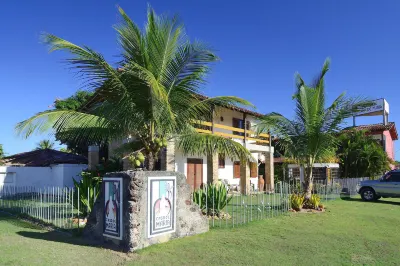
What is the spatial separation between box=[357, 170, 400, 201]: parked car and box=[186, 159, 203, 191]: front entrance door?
8317 millimetres

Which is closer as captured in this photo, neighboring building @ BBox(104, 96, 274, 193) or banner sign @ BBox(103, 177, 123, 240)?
banner sign @ BBox(103, 177, 123, 240)

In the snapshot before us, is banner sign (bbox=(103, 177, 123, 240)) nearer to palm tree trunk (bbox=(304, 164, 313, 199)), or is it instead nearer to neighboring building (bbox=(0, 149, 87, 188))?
palm tree trunk (bbox=(304, 164, 313, 199))

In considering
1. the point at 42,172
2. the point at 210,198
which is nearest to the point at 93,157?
the point at 42,172

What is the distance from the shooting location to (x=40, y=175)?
2016 centimetres

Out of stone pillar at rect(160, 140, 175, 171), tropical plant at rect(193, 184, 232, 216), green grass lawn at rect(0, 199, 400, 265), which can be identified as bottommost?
green grass lawn at rect(0, 199, 400, 265)

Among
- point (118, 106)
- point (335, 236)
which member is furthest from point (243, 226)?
point (118, 106)

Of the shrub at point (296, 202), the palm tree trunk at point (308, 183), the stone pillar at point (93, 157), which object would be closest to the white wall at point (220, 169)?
the stone pillar at point (93, 157)

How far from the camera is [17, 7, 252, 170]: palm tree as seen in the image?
27.2 feet

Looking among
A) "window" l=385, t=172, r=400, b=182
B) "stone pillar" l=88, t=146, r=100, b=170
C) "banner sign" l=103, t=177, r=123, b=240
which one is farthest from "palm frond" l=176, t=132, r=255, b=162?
"stone pillar" l=88, t=146, r=100, b=170

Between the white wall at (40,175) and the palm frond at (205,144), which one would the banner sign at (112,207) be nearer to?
the palm frond at (205,144)

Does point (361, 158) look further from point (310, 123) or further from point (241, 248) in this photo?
point (241, 248)

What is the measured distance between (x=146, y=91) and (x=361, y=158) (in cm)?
2165

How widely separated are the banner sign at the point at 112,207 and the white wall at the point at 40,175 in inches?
535

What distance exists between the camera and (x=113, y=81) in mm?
8516
